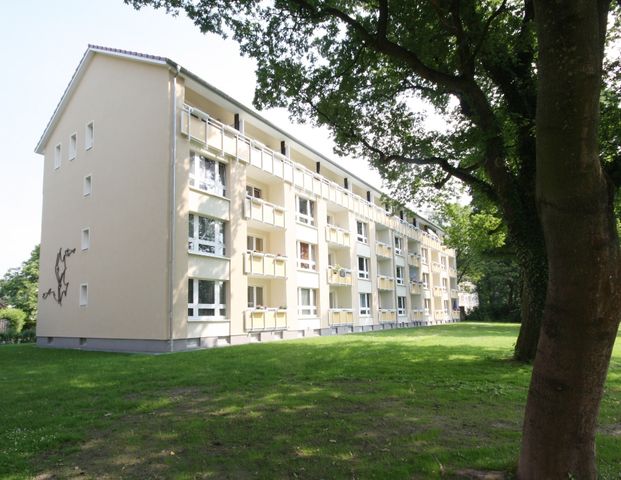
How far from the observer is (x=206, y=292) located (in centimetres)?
1967

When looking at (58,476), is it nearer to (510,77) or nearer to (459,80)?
(459,80)

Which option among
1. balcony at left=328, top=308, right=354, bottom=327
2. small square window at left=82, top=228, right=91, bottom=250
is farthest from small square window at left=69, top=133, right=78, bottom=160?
balcony at left=328, top=308, right=354, bottom=327

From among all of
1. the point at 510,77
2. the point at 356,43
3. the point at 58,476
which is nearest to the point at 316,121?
the point at 356,43

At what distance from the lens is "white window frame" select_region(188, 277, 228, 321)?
741 inches

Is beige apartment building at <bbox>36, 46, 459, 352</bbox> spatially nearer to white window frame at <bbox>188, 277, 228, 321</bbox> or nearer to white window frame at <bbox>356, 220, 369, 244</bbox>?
white window frame at <bbox>188, 277, 228, 321</bbox>

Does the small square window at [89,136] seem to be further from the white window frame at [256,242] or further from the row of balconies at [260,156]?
the white window frame at [256,242]

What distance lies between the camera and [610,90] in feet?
35.4

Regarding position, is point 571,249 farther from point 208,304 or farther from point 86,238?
point 86,238

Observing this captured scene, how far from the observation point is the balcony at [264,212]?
22266mm

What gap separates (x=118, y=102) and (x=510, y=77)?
56.3 ft

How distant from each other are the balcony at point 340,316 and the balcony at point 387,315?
5228 mm

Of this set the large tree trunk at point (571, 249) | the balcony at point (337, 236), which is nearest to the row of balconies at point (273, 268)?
the balcony at point (337, 236)

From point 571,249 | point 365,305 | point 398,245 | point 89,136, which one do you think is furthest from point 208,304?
point 398,245

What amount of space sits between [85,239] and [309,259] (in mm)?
Answer: 11750
